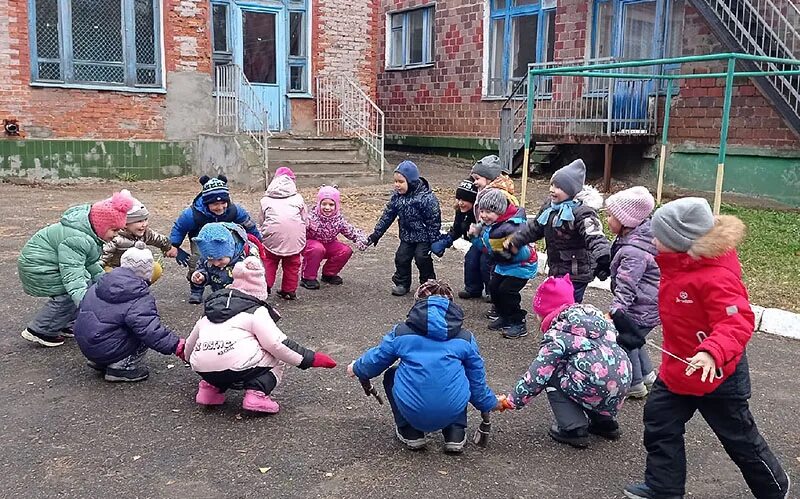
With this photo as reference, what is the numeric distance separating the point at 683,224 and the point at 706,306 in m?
0.34

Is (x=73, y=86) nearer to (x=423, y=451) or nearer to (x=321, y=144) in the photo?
(x=321, y=144)

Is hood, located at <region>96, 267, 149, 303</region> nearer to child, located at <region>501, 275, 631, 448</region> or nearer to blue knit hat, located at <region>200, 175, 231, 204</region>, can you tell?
blue knit hat, located at <region>200, 175, 231, 204</region>

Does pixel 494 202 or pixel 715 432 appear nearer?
pixel 715 432

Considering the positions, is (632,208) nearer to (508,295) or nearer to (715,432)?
(715,432)

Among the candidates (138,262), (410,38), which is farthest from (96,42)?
(138,262)

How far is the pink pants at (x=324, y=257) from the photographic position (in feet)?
23.5

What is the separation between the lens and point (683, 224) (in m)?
3.09

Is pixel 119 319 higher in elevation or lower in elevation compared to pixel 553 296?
lower

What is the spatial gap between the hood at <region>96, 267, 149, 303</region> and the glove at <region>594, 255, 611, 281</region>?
2.91 m

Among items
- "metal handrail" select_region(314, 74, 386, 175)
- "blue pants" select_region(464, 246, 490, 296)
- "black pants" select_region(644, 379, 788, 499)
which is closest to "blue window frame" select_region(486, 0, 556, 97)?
"metal handrail" select_region(314, 74, 386, 175)

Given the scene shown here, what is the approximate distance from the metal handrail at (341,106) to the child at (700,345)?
13095 millimetres

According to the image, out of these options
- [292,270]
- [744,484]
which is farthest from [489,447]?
[292,270]

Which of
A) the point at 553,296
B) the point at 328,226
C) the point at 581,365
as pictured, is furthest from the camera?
the point at 328,226

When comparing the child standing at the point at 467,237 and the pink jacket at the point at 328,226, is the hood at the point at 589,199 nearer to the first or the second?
the child standing at the point at 467,237
